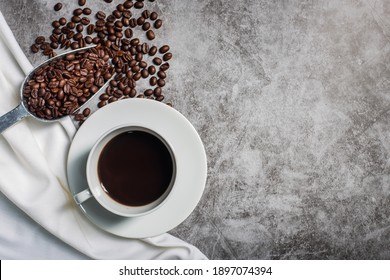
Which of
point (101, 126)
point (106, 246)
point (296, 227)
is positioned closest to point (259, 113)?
point (296, 227)

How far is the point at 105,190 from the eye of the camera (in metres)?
1.24

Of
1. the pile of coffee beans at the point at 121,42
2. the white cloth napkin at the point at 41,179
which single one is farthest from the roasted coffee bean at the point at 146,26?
the white cloth napkin at the point at 41,179

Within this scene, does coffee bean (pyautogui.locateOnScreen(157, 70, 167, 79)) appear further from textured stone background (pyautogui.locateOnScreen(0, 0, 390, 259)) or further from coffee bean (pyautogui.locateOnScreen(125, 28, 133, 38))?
coffee bean (pyautogui.locateOnScreen(125, 28, 133, 38))

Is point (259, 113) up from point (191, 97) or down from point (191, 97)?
down

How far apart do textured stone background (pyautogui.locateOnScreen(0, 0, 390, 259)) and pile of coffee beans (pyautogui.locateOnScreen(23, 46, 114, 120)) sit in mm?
172

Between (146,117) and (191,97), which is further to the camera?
(191,97)

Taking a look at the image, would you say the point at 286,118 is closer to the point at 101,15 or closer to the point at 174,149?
the point at 174,149

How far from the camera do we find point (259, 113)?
4.68 ft

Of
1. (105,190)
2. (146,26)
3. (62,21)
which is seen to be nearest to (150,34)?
(146,26)

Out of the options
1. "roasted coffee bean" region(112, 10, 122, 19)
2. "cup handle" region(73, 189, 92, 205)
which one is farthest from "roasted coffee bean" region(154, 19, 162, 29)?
"cup handle" region(73, 189, 92, 205)

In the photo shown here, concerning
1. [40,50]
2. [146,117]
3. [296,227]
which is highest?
[40,50]

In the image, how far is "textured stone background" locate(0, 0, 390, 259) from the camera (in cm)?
141

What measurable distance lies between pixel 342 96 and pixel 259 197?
0.40 meters

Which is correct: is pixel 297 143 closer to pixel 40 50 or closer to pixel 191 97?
pixel 191 97
